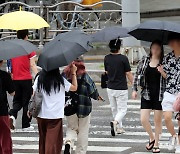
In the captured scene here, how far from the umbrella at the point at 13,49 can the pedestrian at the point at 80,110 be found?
24.5 inches

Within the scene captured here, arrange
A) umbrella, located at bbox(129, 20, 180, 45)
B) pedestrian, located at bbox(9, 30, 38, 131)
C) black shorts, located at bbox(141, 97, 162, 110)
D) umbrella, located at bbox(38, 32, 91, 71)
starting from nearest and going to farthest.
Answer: umbrella, located at bbox(38, 32, 91, 71) → umbrella, located at bbox(129, 20, 180, 45) → black shorts, located at bbox(141, 97, 162, 110) → pedestrian, located at bbox(9, 30, 38, 131)

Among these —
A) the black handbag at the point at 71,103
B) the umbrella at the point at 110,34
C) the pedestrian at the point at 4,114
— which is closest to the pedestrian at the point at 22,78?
the umbrella at the point at 110,34

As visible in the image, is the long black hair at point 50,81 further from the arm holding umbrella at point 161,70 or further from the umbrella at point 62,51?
the arm holding umbrella at point 161,70

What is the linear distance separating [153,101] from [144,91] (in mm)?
193

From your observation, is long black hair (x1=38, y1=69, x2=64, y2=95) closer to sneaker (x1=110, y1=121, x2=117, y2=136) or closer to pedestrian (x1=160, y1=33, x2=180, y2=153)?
pedestrian (x1=160, y1=33, x2=180, y2=153)

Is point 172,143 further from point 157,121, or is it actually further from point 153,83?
point 153,83

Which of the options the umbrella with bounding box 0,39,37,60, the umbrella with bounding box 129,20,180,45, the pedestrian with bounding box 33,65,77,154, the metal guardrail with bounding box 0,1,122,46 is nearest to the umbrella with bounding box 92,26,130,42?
the umbrella with bounding box 129,20,180,45

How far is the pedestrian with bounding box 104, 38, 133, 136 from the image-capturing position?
11.0 metres

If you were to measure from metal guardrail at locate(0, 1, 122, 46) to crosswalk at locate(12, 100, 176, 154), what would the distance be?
7738 mm

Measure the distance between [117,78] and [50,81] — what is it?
10.0ft

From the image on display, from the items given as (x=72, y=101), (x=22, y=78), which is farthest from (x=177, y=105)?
(x=22, y=78)

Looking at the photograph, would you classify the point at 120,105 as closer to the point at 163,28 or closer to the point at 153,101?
the point at 153,101

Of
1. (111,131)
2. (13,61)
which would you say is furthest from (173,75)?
(13,61)

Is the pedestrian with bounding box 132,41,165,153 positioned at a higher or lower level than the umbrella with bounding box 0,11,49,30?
lower
